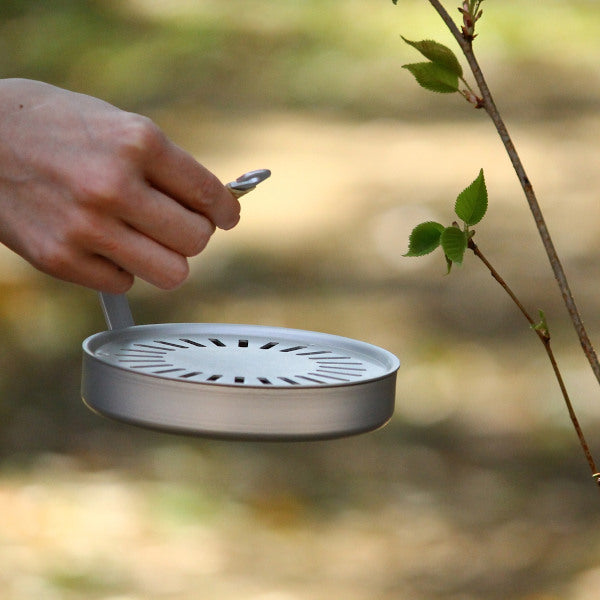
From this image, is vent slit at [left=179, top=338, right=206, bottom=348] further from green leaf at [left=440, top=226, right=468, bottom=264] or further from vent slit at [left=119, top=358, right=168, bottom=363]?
green leaf at [left=440, top=226, right=468, bottom=264]

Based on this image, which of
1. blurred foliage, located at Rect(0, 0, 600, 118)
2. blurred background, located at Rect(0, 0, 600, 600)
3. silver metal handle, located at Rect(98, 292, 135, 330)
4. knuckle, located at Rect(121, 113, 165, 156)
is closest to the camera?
knuckle, located at Rect(121, 113, 165, 156)

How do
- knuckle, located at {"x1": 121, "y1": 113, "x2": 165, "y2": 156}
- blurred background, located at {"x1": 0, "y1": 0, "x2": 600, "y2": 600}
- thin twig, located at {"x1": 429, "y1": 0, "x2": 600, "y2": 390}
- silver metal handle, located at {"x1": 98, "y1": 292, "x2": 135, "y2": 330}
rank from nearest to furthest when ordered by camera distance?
1. thin twig, located at {"x1": 429, "y1": 0, "x2": 600, "y2": 390}
2. knuckle, located at {"x1": 121, "y1": 113, "x2": 165, "y2": 156}
3. silver metal handle, located at {"x1": 98, "y1": 292, "x2": 135, "y2": 330}
4. blurred background, located at {"x1": 0, "y1": 0, "x2": 600, "y2": 600}

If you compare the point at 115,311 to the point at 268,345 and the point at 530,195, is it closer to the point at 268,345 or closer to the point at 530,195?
the point at 268,345

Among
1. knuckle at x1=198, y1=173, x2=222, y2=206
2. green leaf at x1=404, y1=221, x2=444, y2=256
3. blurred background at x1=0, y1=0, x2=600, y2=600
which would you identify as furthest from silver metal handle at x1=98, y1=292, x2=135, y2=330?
blurred background at x1=0, y1=0, x2=600, y2=600

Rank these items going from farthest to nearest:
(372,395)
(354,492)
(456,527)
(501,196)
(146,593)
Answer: (501,196) < (354,492) < (456,527) < (146,593) < (372,395)

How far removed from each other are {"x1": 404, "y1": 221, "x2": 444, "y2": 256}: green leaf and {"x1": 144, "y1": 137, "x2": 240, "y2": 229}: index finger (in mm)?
197

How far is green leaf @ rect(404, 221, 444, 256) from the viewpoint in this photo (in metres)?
0.55

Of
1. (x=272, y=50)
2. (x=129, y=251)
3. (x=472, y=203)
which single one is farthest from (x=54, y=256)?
(x=272, y=50)

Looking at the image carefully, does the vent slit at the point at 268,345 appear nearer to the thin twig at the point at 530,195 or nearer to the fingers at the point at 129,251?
the fingers at the point at 129,251

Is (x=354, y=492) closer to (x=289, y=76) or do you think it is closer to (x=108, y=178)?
(x=108, y=178)

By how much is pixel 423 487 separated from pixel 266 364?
62.3 inches

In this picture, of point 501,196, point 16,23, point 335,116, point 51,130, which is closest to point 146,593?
point 51,130

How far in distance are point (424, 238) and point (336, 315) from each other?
2.20m

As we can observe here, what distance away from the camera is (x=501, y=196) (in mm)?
3303
